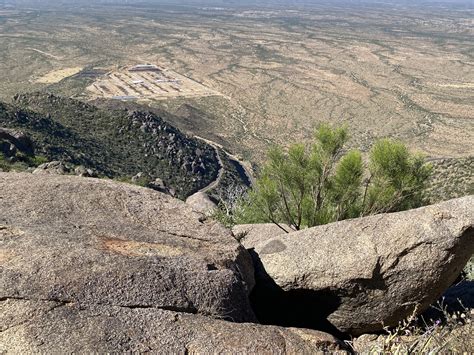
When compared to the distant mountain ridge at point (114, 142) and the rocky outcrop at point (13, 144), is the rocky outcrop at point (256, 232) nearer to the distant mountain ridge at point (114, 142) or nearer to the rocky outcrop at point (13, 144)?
the rocky outcrop at point (13, 144)

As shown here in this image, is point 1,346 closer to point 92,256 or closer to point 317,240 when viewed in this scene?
point 92,256

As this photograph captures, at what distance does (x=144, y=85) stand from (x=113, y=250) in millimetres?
117980

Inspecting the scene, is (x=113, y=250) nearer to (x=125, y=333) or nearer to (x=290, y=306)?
(x=125, y=333)

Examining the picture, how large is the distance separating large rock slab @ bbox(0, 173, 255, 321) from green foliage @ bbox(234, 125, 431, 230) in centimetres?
645

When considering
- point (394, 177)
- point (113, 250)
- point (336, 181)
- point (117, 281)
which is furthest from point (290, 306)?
point (394, 177)

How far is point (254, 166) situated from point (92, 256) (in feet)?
195

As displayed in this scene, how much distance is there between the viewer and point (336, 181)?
54.5 ft

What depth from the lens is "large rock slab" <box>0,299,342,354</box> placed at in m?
6.91

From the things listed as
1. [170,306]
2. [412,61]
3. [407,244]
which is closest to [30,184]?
[170,306]

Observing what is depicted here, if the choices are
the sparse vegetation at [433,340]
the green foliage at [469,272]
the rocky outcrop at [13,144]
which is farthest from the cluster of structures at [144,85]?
the sparse vegetation at [433,340]

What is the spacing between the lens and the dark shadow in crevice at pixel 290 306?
447 inches

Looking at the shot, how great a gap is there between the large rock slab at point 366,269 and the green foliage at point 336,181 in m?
4.70

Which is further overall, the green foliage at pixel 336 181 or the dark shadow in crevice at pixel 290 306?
the green foliage at pixel 336 181

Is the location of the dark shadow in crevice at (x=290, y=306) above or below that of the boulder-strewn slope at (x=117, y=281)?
below
